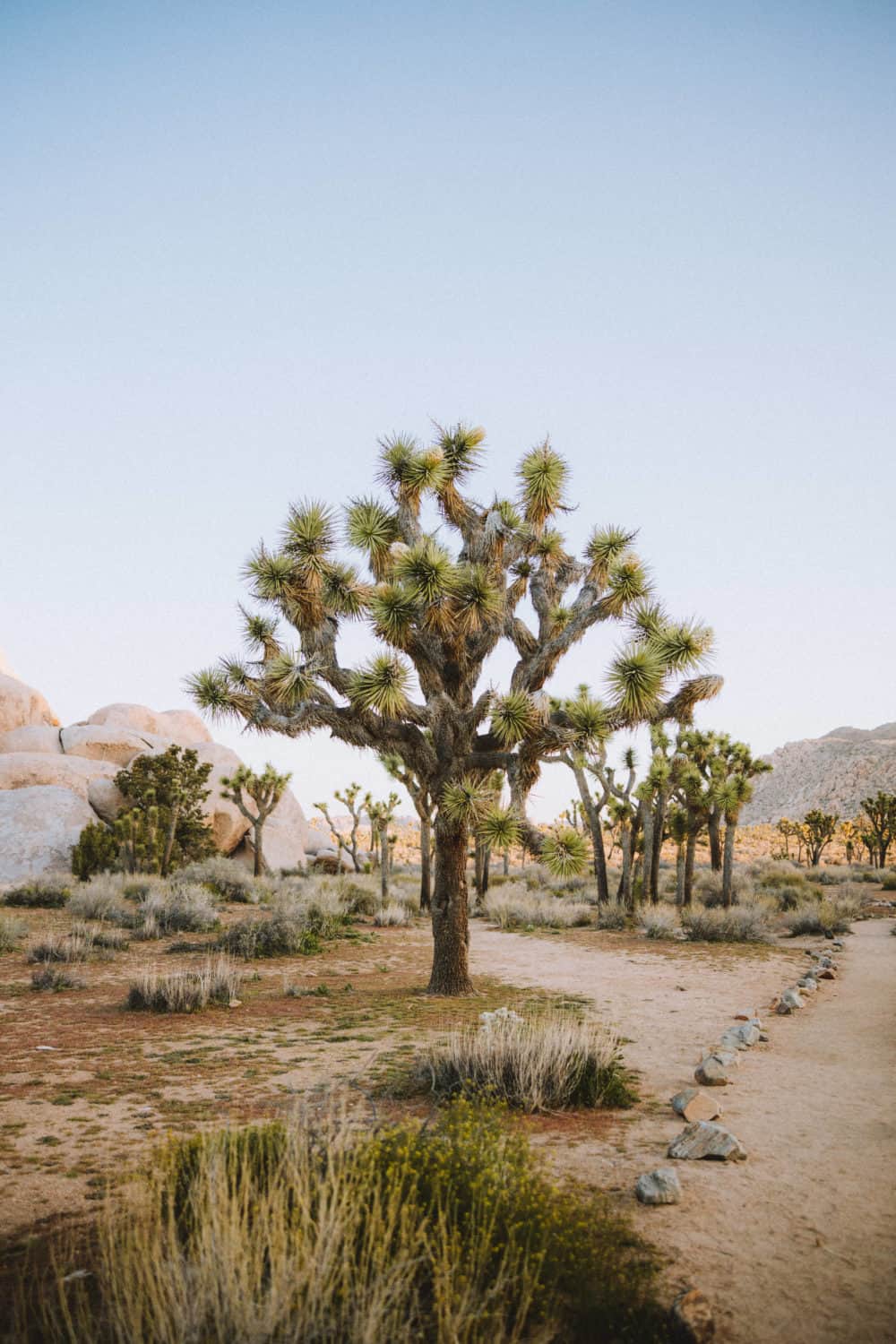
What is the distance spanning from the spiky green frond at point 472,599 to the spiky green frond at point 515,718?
1138mm

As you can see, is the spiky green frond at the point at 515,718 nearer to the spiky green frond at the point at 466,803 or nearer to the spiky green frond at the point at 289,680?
Answer: the spiky green frond at the point at 466,803

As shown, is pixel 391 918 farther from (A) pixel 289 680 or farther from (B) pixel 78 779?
(B) pixel 78 779

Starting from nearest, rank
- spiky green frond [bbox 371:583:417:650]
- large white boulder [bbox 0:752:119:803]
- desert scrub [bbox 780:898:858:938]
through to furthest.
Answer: spiky green frond [bbox 371:583:417:650] < desert scrub [bbox 780:898:858:938] < large white boulder [bbox 0:752:119:803]

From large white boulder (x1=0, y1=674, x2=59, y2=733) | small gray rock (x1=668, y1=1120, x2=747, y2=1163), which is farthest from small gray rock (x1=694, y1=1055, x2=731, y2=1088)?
large white boulder (x1=0, y1=674, x2=59, y2=733)

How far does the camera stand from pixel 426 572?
10133 mm

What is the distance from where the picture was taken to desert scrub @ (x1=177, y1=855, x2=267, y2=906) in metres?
23.7

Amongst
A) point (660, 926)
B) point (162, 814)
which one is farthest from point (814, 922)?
point (162, 814)

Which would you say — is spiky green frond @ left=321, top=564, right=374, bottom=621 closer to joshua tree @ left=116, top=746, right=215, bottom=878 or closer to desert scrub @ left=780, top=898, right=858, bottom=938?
desert scrub @ left=780, top=898, right=858, bottom=938

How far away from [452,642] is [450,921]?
152 inches

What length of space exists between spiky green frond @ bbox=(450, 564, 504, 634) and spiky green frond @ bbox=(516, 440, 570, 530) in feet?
6.35

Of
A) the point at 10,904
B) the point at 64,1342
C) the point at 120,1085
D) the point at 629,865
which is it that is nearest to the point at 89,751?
the point at 10,904

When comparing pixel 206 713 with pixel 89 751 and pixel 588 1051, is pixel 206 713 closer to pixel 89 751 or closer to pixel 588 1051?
pixel 588 1051

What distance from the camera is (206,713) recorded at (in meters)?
11.2

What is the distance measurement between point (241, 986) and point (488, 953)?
5974mm
